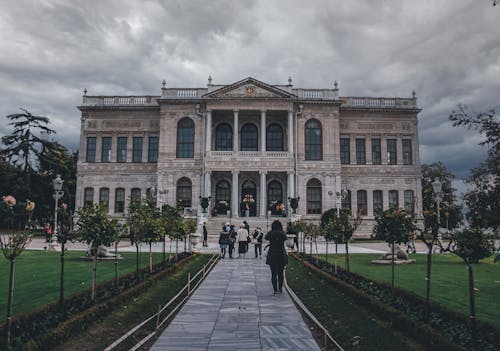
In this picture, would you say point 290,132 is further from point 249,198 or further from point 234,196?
point 234,196

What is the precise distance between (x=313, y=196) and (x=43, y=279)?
1257 inches

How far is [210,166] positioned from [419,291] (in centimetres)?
3061

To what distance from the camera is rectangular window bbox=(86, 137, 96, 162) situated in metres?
43.6

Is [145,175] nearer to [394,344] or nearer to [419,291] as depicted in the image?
[419,291]

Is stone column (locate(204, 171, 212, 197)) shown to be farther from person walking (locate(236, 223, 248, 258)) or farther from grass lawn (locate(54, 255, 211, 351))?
grass lawn (locate(54, 255, 211, 351))

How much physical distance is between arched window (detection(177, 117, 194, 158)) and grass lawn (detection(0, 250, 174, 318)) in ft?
79.8

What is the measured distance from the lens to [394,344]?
5.90 metres

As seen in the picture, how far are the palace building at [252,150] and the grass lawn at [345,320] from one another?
28.5 meters

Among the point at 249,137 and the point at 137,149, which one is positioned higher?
the point at 249,137

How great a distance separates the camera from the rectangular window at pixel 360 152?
4316cm

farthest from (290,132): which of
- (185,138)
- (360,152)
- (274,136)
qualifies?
(185,138)

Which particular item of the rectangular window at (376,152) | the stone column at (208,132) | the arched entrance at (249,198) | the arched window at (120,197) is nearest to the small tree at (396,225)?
the arched entrance at (249,198)

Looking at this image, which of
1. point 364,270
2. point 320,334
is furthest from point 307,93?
point 320,334

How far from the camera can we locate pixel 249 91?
4034cm
